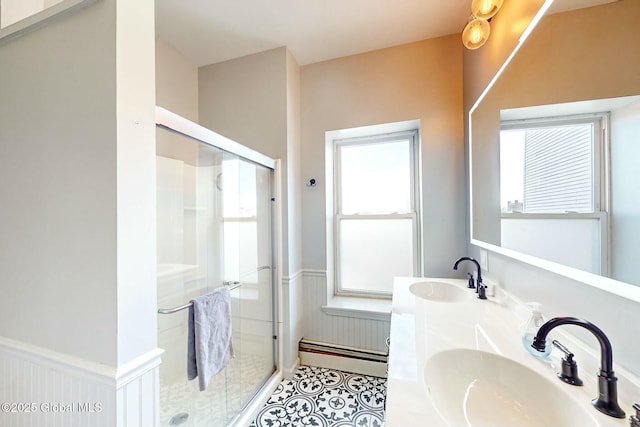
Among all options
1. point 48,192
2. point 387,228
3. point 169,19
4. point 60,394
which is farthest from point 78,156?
point 387,228

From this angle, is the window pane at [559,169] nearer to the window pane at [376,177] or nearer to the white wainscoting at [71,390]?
the window pane at [376,177]

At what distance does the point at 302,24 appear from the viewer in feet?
5.62

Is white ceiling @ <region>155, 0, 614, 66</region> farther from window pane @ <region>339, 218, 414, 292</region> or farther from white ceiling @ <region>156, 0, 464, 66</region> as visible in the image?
window pane @ <region>339, 218, 414, 292</region>

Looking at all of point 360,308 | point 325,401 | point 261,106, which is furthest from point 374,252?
point 261,106

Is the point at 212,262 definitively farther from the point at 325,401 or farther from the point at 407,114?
the point at 407,114

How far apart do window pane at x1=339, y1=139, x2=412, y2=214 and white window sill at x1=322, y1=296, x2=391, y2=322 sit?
82 centimetres

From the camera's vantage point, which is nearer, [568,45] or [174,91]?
[568,45]

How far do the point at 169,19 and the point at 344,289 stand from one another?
8.27 feet

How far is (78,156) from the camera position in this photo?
0.78m

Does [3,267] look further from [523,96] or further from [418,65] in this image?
[418,65]

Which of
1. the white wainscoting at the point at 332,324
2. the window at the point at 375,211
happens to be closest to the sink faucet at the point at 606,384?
the white wainscoting at the point at 332,324

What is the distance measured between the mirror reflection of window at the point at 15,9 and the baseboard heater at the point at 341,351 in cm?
250

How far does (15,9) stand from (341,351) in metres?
2.69

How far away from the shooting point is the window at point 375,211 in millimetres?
2189
